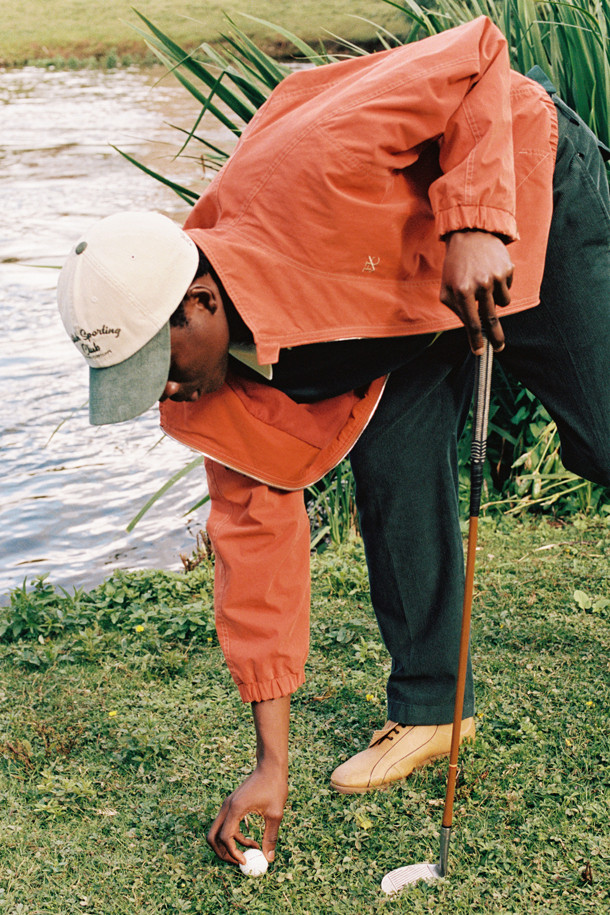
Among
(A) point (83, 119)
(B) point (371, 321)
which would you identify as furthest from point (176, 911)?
(A) point (83, 119)

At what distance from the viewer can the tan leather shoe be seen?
2.63 meters

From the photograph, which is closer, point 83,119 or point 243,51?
point 243,51

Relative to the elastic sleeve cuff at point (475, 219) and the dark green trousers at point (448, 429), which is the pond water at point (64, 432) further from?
the elastic sleeve cuff at point (475, 219)

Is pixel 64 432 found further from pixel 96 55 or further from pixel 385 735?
pixel 96 55

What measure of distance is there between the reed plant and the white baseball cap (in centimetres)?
201

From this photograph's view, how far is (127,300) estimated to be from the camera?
6.17 ft

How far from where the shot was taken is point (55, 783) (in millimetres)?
2707

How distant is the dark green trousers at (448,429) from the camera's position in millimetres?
2381

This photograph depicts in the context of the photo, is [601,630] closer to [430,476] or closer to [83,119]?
[430,476]

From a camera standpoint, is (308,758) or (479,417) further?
(308,758)

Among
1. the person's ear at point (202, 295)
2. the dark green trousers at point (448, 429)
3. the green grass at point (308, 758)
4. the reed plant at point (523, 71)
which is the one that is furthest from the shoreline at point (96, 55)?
the person's ear at point (202, 295)

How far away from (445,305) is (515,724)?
1346 mm

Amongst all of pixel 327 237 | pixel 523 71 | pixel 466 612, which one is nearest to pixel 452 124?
pixel 327 237

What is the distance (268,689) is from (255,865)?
18.5 inches
